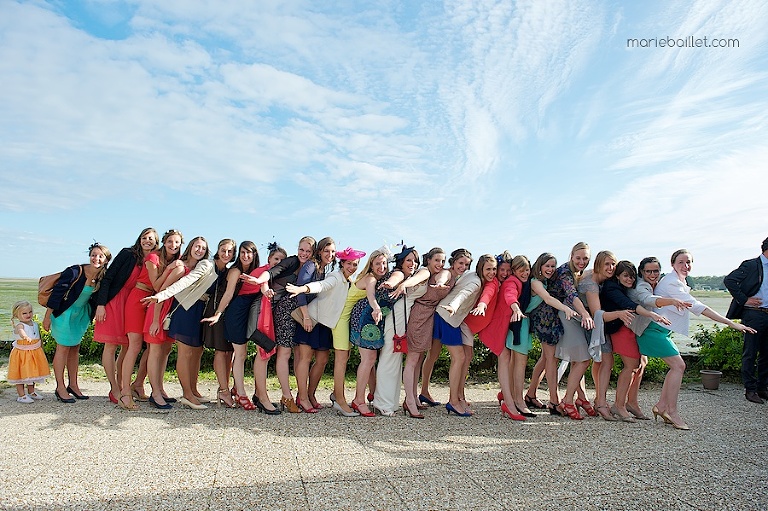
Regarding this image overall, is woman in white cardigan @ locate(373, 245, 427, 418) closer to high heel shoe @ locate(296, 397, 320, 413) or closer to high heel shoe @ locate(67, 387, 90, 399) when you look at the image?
high heel shoe @ locate(296, 397, 320, 413)

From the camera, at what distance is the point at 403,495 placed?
3467 mm

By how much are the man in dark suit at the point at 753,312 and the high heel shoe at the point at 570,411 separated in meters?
2.93

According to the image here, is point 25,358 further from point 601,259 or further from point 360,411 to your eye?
point 601,259

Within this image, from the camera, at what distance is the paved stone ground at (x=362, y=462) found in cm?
341

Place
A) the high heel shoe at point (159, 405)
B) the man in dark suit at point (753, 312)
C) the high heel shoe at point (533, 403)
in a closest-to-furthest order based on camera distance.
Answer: the high heel shoe at point (159, 405)
the high heel shoe at point (533, 403)
the man in dark suit at point (753, 312)

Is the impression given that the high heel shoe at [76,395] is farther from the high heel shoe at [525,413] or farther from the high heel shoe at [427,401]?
the high heel shoe at [525,413]

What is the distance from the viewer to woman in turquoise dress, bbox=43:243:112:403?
580 cm

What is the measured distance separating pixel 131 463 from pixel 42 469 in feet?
1.91

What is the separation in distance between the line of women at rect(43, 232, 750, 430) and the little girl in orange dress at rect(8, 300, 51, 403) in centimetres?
34

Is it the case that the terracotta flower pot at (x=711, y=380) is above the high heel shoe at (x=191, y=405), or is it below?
above

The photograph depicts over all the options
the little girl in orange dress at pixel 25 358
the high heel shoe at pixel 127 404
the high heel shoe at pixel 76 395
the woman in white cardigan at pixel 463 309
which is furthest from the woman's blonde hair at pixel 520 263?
the little girl in orange dress at pixel 25 358

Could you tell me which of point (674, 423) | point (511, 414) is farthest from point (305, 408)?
point (674, 423)

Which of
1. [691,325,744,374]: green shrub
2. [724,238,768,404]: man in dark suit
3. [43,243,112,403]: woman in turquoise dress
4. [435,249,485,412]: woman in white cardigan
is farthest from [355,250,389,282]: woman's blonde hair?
[691,325,744,374]: green shrub

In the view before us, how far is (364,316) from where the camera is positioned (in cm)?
565
